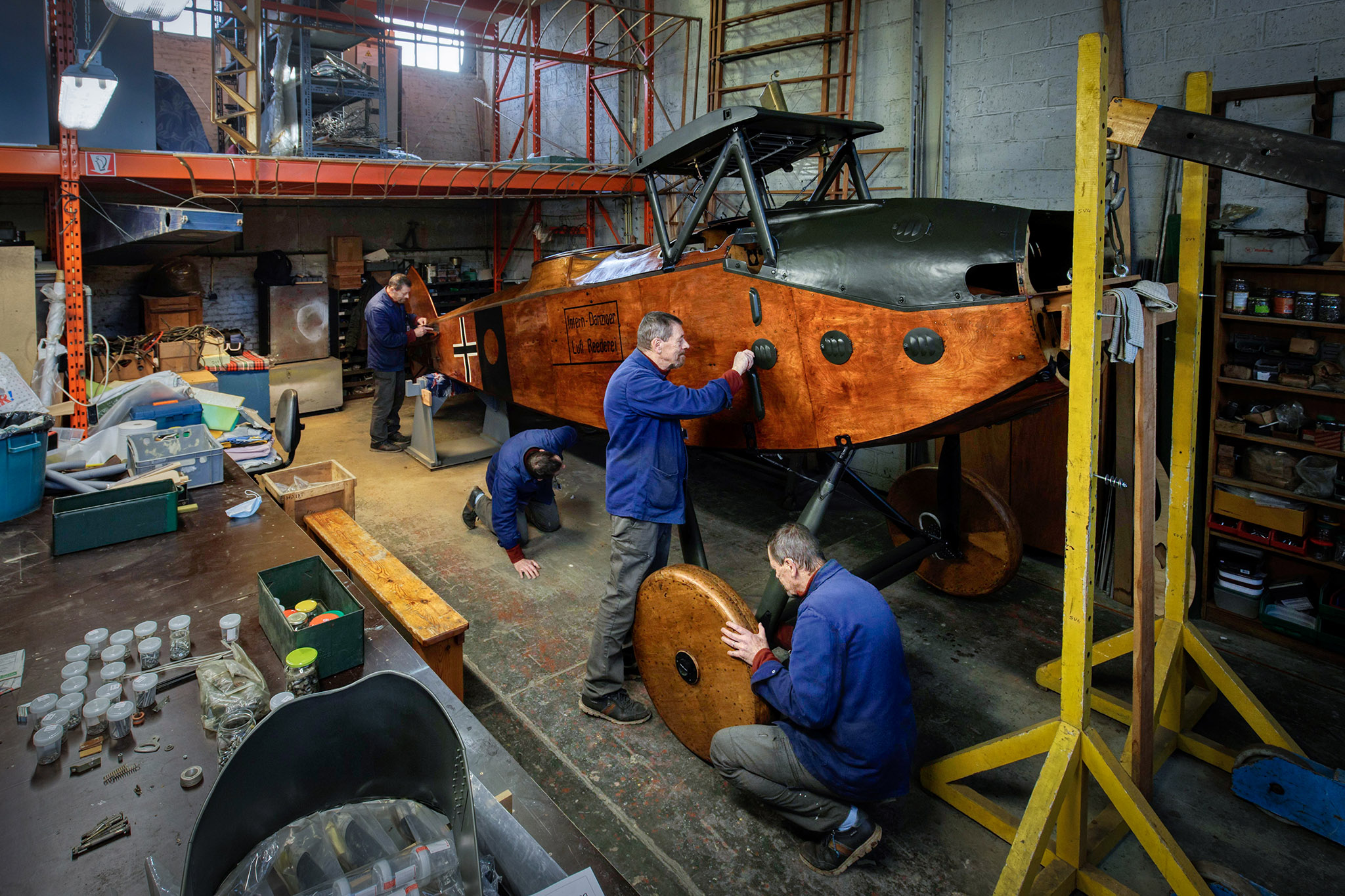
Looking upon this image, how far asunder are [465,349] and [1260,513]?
5469 mm

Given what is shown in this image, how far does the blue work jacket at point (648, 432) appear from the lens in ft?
10.4

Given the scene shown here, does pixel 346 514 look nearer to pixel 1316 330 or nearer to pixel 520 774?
pixel 520 774

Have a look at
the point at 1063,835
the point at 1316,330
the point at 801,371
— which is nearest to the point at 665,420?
the point at 801,371

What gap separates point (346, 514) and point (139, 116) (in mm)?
4205

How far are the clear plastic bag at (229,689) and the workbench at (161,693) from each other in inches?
2.2

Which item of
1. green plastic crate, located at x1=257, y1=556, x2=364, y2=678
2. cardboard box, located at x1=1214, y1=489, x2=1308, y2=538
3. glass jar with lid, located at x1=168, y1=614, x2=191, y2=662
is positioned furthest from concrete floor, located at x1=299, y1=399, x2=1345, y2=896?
glass jar with lid, located at x1=168, y1=614, x2=191, y2=662

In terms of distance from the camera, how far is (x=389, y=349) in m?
6.98

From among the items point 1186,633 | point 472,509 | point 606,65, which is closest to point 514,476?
point 472,509

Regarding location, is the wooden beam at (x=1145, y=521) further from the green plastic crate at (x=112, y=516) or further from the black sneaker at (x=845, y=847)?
the green plastic crate at (x=112, y=516)

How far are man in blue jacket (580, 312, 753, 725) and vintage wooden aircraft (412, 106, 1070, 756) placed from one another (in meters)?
0.22

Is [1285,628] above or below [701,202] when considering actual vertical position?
below

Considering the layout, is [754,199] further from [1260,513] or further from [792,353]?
[1260,513]

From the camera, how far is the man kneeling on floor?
237 centimetres

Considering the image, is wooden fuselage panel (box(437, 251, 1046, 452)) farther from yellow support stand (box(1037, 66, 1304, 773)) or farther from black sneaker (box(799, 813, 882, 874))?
black sneaker (box(799, 813, 882, 874))
